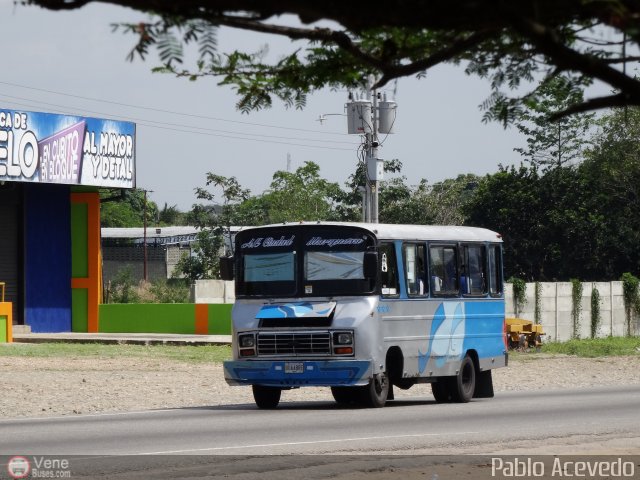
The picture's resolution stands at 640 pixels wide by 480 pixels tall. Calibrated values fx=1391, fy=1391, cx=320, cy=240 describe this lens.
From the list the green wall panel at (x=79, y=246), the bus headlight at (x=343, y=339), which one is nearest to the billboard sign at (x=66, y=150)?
the green wall panel at (x=79, y=246)

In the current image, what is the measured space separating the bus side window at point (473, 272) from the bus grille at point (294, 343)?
3.68 m

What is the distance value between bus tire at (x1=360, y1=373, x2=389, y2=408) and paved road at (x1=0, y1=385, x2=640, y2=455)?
262 millimetres

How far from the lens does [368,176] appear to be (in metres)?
38.7

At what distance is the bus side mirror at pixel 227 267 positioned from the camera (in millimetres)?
21078

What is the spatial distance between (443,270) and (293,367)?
365cm

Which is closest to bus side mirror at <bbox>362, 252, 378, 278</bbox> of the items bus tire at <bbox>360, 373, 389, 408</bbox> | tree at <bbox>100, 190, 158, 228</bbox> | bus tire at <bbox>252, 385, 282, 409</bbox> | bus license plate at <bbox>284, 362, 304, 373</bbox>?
bus tire at <bbox>360, 373, 389, 408</bbox>

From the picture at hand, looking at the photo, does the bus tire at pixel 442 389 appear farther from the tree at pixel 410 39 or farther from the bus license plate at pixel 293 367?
the tree at pixel 410 39

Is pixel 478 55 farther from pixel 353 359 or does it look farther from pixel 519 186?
pixel 519 186

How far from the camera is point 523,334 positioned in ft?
135

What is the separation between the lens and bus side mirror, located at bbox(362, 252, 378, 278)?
20.3m

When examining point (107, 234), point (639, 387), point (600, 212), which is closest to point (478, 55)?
point (639, 387)

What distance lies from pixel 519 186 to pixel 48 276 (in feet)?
114

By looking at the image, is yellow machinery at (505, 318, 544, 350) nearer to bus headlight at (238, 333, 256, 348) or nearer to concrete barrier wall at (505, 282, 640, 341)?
concrete barrier wall at (505, 282, 640, 341)

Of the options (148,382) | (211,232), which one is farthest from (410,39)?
(211,232)
